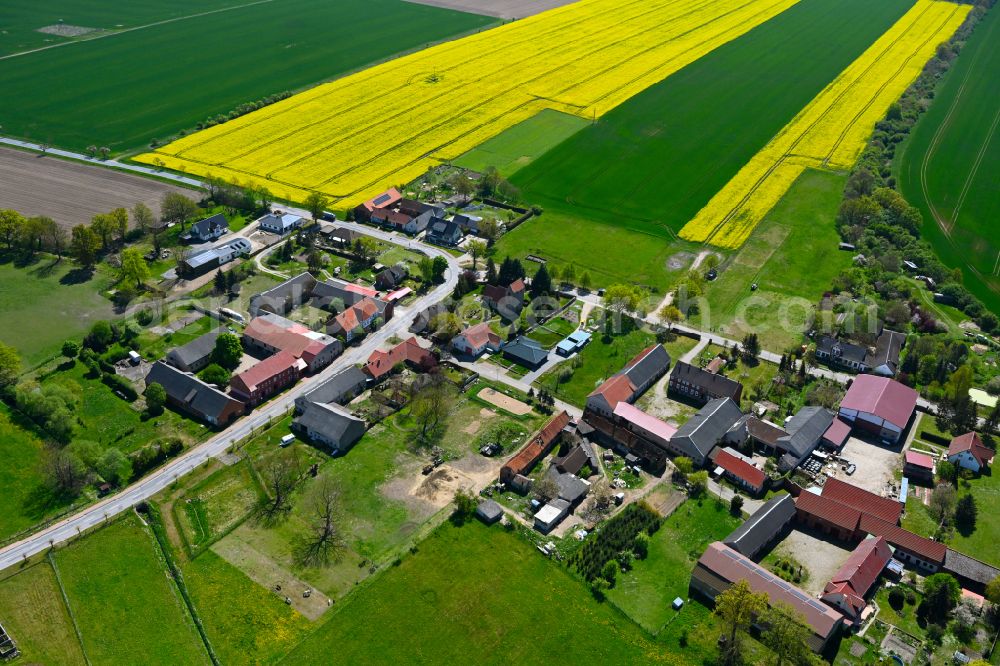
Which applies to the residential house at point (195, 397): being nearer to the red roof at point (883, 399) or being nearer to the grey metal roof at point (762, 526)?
the grey metal roof at point (762, 526)

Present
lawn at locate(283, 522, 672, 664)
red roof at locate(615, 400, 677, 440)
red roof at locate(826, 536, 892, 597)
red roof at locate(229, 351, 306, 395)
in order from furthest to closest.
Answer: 1. red roof at locate(229, 351, 306, 395)
2. red roof at locate(615, 400, 677, 440)
3. red roof at locate(826, 536, 892, 597)
4. lawn at locate(283, 522, 672, 664)

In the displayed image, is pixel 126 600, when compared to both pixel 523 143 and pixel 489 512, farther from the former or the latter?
pixel 523 143

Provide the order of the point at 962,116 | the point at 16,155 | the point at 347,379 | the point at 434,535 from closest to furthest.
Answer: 1. the point at 434,535
2. the point at 347,379
3. the point at 16,155
4. the point at 962,116

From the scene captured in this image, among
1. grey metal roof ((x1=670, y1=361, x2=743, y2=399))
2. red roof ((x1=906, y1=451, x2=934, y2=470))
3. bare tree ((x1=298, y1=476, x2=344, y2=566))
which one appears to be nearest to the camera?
bare tree ((x1=298, y1=476, x2=344, y2=566))

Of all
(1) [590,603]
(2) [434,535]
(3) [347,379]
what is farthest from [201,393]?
(1) [590,603]

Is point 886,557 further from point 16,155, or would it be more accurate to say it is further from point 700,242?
point 16,155

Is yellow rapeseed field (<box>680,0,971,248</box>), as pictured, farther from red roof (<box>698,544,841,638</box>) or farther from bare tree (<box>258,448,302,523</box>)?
bare tree (<box>258,448,302,523</box>)

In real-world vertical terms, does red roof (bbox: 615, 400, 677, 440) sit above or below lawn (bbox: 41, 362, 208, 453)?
above

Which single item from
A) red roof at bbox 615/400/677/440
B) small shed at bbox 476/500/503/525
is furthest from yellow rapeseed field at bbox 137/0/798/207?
small shed at bbox 476/500/503/525
